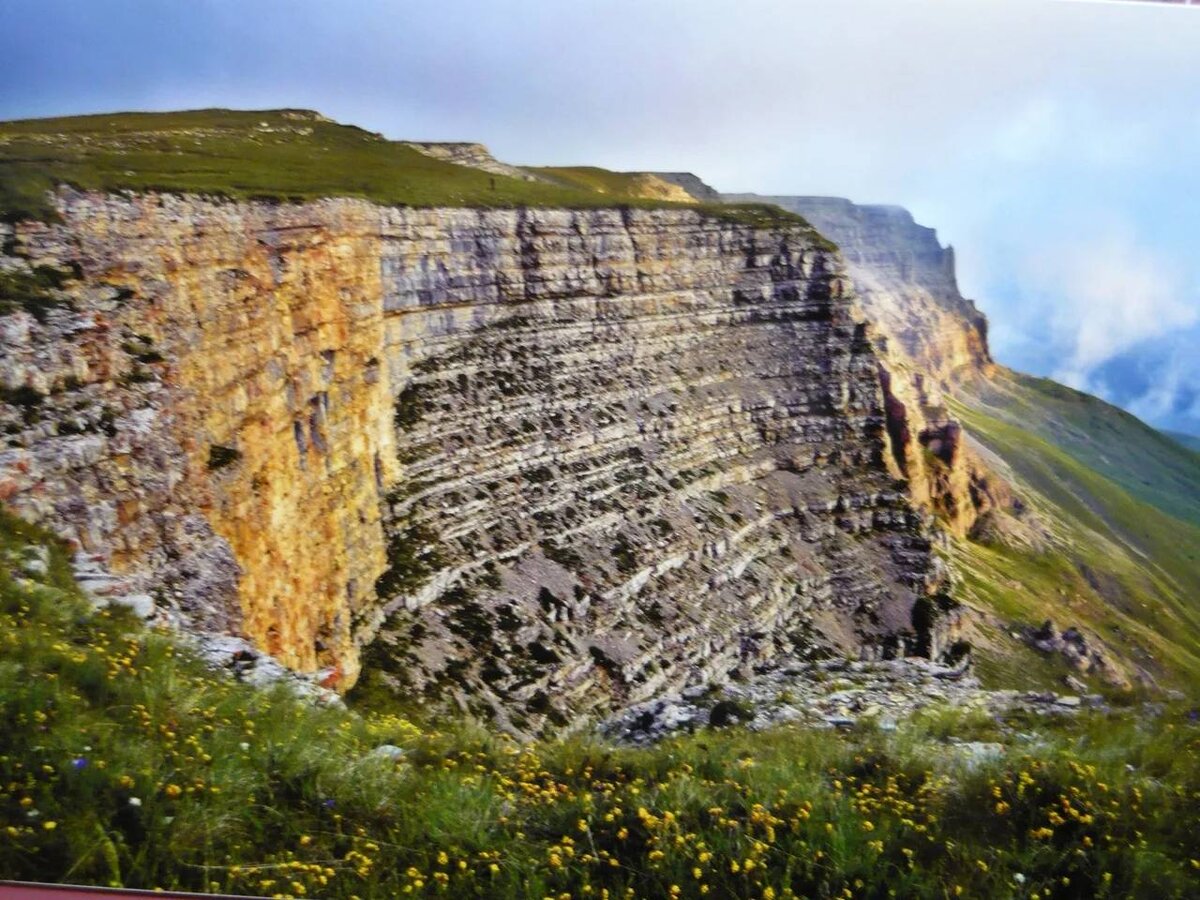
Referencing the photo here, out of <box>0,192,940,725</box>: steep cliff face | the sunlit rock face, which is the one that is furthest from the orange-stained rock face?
the sunlit rock face

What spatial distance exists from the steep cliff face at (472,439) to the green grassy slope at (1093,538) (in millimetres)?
17497

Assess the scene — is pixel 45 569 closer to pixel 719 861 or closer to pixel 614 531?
pixel 719 861

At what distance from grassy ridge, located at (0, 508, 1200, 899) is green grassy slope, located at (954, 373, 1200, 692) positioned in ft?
148

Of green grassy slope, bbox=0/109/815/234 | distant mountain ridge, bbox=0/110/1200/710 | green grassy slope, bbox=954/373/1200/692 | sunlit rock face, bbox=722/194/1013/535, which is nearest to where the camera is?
green grassy slope, bbox=0/109/815/234

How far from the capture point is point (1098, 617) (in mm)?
65812

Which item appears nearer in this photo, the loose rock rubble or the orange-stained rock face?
the orange-stained rock face

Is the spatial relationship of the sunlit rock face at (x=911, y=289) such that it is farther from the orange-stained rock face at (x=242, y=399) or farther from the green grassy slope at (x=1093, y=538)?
the orange-stained rock face at (x=242, y=399)

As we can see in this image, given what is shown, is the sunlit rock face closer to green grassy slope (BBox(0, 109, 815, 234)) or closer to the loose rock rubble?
green grassy slope (BBox(0, 109, 815, 234))

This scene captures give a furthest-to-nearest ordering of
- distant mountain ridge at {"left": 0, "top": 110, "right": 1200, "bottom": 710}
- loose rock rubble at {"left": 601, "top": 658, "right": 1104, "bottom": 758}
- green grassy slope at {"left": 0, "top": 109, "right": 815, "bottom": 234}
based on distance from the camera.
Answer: loose rock rubble at {"left": 601, "top": 658, "right": 1104, "bottom": 758} → distant mountain ridge at {"left": 0, "top": 110, "right": 1200, "bottom": 710} → green grassy slope at {"left": 0, "top": 109, "right": 815, "bottom": 234}

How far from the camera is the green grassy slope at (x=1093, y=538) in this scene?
59188 millimetres

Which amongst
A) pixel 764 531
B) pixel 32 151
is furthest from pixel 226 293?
pixel 764 531

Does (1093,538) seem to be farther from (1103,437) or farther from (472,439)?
(472,439)

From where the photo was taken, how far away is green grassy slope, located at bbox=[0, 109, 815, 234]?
10852mm

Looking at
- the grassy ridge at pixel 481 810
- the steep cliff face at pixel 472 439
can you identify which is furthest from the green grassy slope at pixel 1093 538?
the grassy ridge at pixel 481 810
